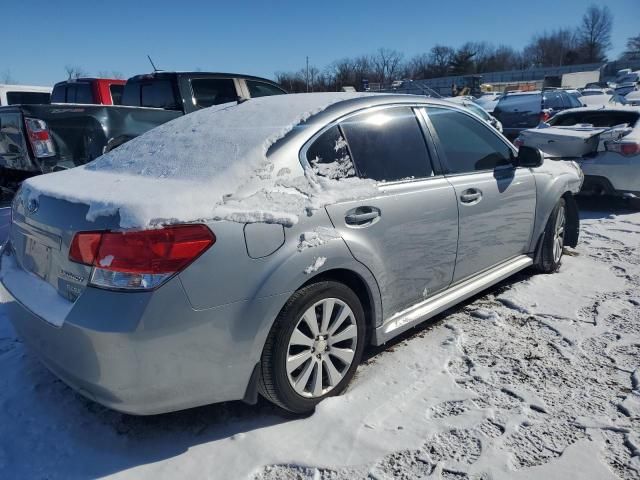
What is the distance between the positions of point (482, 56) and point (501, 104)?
85575 millimetres

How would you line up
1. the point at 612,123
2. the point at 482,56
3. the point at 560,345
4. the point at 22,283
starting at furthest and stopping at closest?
the point at 482,56 → the point at 612,123 → the point at 560,345 → the point at 22,283

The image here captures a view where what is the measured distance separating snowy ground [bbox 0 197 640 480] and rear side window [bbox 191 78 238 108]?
4755mm

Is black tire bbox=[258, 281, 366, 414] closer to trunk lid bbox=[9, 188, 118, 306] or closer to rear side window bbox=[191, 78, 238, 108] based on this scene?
trunk lid bbox=[9, 188, 118, 306]

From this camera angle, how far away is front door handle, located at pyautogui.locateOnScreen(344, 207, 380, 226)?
2583 mm

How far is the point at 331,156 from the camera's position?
8.83 ft

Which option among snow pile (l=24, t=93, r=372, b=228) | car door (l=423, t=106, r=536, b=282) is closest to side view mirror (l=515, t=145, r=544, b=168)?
car door (l=423, t=106, r=536, b=282)

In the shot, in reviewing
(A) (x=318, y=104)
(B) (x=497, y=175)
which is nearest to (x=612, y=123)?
(B) (x=497, y=175)

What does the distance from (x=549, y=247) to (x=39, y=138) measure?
549cm

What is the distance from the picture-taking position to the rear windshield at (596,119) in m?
7.09

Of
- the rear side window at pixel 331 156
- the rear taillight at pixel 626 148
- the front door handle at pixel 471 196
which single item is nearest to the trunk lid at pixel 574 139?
the rear taillight at pixel 626 148

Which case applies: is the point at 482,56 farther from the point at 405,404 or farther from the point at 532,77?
the point at 405,404

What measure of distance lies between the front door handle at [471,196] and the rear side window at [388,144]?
0.98 ft

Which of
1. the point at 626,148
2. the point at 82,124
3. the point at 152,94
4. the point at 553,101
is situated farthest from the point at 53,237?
the point at 553,101

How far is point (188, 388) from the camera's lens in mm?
2150
